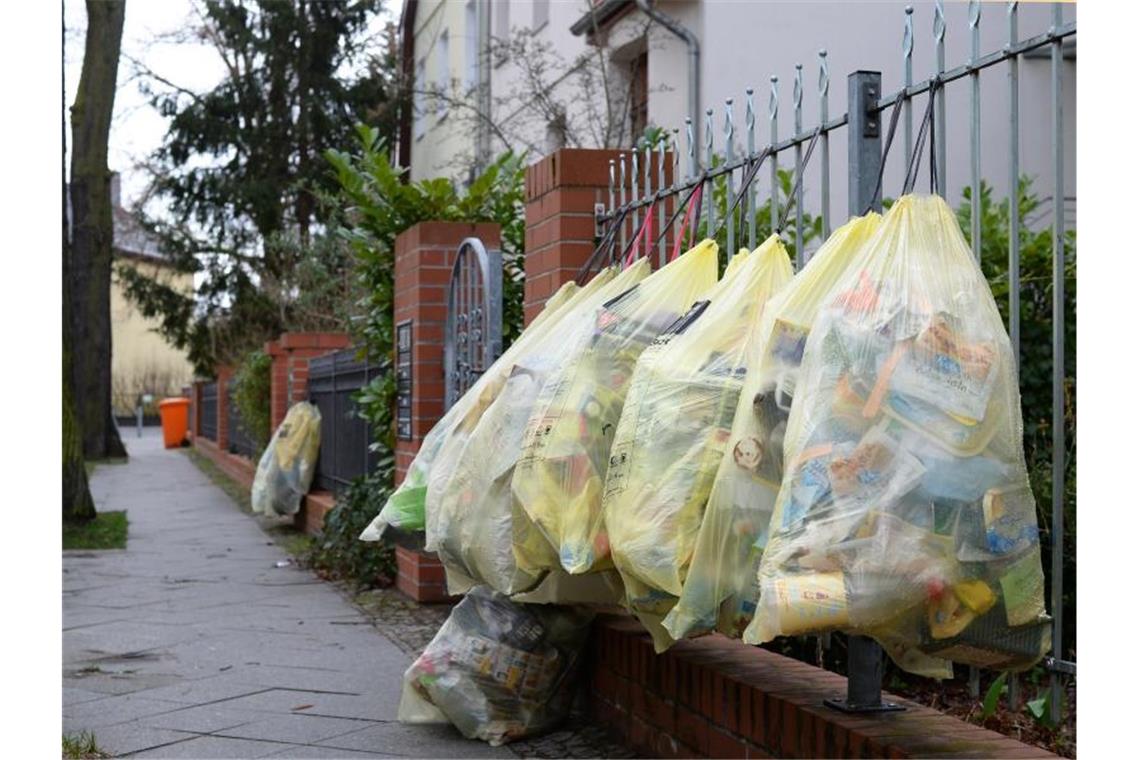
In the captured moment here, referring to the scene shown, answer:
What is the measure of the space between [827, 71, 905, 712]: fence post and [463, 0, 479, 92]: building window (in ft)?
55.2

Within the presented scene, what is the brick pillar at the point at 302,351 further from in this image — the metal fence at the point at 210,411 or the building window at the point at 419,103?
the building window at the point at 419,103

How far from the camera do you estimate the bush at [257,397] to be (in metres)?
17.6

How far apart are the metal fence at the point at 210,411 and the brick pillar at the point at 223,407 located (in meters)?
1.08

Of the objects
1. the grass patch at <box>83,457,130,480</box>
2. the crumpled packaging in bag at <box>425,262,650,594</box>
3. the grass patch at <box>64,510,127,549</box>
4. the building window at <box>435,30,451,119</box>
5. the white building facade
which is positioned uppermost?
the building window at <box>435,30,451,119</box>

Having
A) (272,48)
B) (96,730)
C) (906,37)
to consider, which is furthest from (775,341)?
(272,48)

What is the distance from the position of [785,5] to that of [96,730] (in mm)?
10700

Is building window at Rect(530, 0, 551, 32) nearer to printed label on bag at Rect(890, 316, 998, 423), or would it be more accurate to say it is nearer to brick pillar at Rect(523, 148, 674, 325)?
brick pillar at Rect(523, 148, 674, 325)

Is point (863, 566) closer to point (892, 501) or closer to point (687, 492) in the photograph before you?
point (892, 501)

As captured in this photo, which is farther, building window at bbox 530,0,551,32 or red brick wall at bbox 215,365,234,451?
red brick wall at bbox 215,365,234,451

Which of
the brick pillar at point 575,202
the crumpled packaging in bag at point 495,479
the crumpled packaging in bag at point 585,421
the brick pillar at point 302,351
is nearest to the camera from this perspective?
the crumpled packaging in bag at point 585,421

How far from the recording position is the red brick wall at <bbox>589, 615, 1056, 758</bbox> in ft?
11.5

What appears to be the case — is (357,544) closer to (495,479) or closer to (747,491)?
(495,479)

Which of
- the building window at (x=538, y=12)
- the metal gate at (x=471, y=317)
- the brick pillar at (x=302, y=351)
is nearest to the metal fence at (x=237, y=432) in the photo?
the brick pillar at (x=302, y=351)

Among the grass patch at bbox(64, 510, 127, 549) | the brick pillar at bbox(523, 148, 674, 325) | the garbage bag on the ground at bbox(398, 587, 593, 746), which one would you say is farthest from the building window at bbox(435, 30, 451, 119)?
the garbage bag on the ground at bbox(398, 587, 593, 746)
